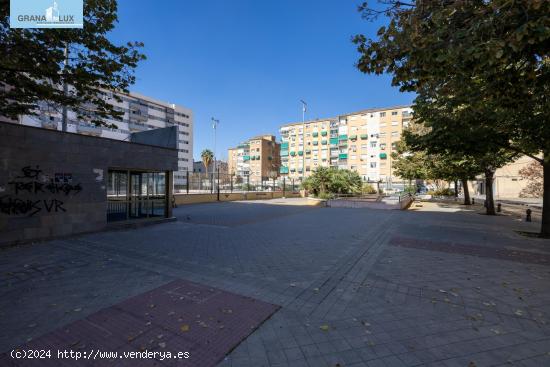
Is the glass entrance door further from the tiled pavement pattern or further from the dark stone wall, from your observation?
the tiled pavement pattern

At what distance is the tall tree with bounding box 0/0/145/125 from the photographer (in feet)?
20.2

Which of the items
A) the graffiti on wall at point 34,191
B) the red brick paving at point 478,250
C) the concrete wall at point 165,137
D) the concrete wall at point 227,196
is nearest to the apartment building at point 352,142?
the concrete wall at point 227,196

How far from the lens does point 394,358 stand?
108 inches

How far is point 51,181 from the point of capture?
7910 mm

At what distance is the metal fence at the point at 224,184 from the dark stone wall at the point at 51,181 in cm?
1141

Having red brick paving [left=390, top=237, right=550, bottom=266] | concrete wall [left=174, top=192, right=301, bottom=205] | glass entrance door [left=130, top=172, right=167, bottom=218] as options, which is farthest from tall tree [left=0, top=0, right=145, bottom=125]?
concrete wall [left=174, top=192, right=301, bottom=205]

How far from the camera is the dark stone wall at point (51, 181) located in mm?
7188

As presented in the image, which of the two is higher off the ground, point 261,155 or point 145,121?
point 145,121

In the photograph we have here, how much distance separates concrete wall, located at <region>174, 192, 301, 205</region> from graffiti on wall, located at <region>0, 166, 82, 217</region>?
11334 millimetres

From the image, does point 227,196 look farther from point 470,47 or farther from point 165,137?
point 470,47

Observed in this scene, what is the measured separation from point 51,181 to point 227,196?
54.6 feet

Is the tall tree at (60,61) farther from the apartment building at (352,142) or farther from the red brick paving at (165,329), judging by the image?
the apartment building at (352,142)

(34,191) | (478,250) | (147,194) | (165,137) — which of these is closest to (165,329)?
(34,191)

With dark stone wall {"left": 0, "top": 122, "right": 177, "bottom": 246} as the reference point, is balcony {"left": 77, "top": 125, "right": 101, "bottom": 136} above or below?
above
